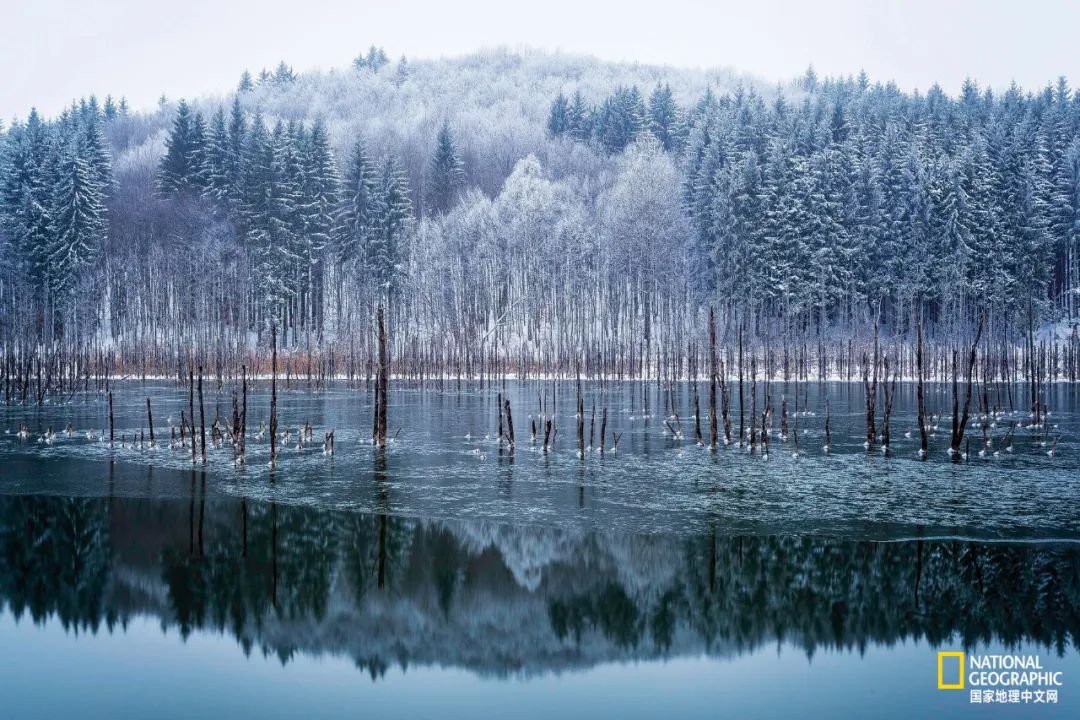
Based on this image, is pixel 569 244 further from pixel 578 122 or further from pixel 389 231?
pixel 578 122

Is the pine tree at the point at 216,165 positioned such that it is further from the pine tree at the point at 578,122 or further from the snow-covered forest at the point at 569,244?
the pine tree at the point at 578,122

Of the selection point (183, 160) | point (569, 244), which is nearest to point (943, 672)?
point (569, 244)

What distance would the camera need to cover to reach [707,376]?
5069 centimetres

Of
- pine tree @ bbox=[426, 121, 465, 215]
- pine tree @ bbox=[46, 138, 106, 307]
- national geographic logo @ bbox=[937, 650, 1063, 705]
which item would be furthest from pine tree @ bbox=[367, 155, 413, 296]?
national geographic logo @ bbox=[937, 650, 1063, 705]

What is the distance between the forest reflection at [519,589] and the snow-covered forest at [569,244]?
3654cm

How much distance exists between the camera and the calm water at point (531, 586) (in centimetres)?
906

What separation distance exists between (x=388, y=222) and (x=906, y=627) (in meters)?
63.6

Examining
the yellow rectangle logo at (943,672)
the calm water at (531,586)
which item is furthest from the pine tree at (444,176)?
the yellow rectangle logo at (943,672)

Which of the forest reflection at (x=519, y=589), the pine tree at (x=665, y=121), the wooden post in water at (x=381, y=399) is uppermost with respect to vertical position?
the pine tree at (x=665, y=121)

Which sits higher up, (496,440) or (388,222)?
(388,222)

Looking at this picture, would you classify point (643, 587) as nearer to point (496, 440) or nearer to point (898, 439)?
point (496, 440)

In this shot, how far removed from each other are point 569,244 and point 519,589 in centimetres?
6053

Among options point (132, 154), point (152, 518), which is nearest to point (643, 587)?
point (152, 518)

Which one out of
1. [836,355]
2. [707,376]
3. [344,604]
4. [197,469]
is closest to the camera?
[344,604]
